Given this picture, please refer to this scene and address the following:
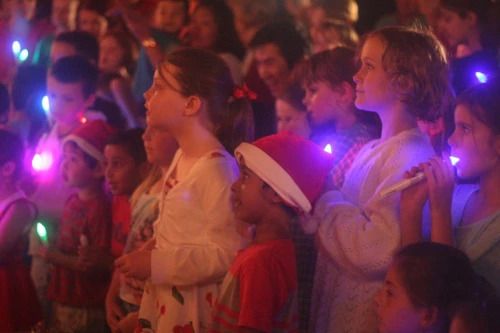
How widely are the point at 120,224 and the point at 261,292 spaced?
6.10 ft

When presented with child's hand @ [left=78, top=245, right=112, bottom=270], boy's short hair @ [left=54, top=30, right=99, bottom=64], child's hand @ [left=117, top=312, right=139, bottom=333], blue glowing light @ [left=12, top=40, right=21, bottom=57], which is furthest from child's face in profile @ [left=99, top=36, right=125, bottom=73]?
child's hand @ [left=117, top=312, right=139, bottom=333]

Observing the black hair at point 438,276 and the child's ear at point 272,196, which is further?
the child's ear at point 272,196

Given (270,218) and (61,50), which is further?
(61,50)

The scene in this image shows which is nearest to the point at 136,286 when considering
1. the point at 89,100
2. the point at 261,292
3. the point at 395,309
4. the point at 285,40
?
the point at 261,292

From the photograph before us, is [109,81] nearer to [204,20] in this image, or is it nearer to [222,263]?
[204,20]

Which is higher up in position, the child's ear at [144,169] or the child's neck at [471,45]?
the child's neck at [471,45]

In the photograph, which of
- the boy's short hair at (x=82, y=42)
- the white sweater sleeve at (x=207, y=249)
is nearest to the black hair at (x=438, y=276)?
the white sweater sleeve at (x=207, y=249)

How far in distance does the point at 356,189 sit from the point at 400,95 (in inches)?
15.3

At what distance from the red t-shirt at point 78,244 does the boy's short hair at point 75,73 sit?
85 cm

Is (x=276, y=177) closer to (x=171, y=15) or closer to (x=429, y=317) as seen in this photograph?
(x=429, y=317)

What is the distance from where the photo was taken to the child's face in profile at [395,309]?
→ 2.96m

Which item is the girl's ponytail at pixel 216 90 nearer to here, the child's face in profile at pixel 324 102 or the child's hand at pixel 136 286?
the child's face in profile at pixel 324 102

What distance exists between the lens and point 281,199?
3328 mm

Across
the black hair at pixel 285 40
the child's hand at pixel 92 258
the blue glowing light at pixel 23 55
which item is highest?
the blue glowing light at pixel 23 55
